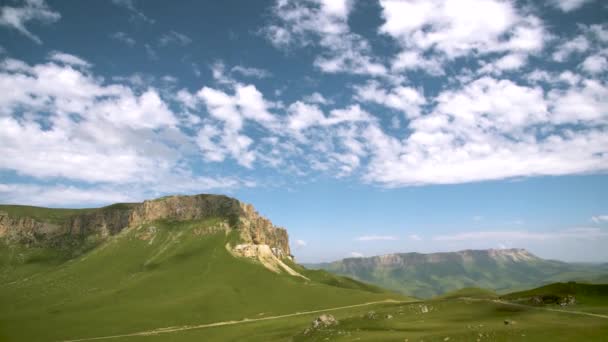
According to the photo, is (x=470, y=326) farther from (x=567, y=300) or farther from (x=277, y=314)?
(x=277, y=314)

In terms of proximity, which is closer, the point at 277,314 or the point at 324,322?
the point at 324,322

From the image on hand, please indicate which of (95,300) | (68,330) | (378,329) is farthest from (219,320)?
(378,329)

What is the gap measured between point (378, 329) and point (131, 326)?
352 feet

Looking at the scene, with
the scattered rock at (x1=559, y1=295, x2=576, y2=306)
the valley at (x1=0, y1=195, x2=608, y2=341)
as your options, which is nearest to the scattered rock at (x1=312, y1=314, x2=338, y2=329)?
the valley at (x1=0, y1=195, x2=608, y2=341)

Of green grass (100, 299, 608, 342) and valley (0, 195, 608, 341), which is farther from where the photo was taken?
valley (0, 195, 608, 341)

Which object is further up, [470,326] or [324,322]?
[470,326]

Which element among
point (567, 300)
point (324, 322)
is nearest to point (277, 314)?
point (324, 322)

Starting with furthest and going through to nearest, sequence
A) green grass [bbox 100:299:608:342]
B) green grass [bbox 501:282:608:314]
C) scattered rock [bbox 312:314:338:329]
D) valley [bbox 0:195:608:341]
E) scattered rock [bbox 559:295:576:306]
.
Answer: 1. scattered rock [bbox 312:314:338:329]
2. scattered rock [bbox 559:295:576:306]
3. green grass [bbox 501:282:608:314]
4. valley [bbox 0:195:608:341]
5. green grass [bbox 100:299:608:342]

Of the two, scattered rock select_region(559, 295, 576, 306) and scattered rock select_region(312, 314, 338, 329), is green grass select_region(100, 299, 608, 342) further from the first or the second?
scattered rock select_region(559, 295, 576, 306)

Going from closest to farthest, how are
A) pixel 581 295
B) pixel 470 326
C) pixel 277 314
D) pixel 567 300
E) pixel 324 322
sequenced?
pixel 470 326
pixel 567 300
pixel 581 295
pixel 324 322
pixel 277 314

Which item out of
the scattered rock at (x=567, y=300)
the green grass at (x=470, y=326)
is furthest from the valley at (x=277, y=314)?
the scattered rock at (x=567, y=300)

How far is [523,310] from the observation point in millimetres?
51688

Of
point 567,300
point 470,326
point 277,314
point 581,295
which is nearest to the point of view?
point 470,326

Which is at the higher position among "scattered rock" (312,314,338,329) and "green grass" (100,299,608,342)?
"green grass" (100,299,608,342)
